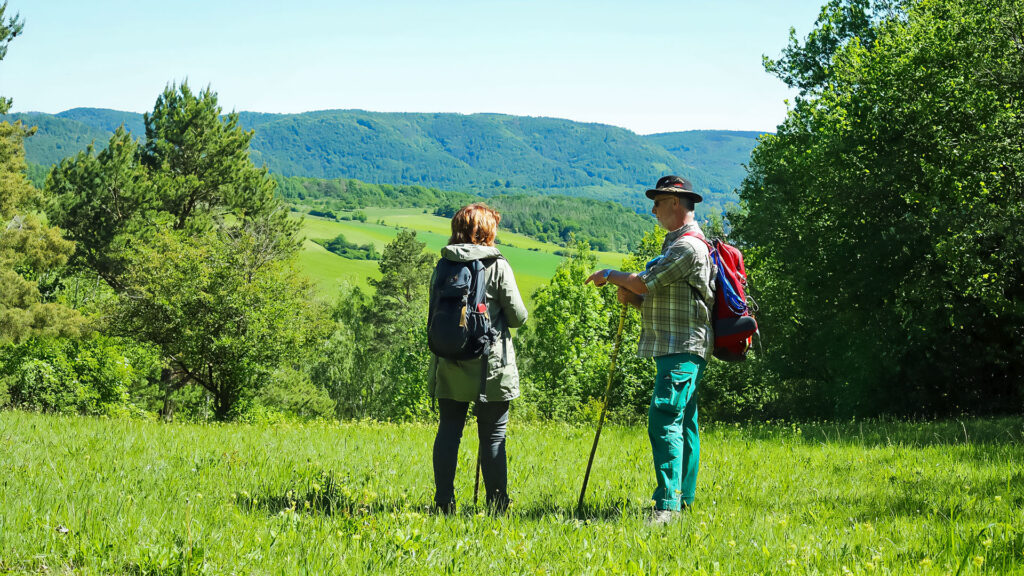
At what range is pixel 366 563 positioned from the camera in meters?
3.29

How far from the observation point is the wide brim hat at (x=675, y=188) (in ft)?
15.2

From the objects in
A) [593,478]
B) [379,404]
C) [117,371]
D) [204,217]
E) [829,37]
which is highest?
[829,37]

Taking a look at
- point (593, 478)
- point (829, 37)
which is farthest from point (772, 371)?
point (593, 478)

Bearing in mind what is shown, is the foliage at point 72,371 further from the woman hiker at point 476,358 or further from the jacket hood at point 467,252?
the jacket hood at point 467,252

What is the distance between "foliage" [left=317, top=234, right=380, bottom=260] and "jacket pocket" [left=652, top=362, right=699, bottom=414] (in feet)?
368

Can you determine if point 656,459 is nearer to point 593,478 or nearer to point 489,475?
point 489,475

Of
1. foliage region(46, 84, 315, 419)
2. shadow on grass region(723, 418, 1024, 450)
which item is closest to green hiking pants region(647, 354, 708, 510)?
shadow on grass region(723, 418, 1024, 450)

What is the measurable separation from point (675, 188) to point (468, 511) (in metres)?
2.43

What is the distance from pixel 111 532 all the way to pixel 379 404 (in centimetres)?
6771

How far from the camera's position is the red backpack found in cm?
459

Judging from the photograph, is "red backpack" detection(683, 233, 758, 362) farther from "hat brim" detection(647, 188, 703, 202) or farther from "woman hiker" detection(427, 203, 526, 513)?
"woman hiker" detection(427, 203, 526, 513)

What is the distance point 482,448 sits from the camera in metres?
4.75

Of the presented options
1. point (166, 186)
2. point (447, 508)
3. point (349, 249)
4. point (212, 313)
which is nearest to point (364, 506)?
point (447, 508)

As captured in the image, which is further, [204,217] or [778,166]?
[204,217]
